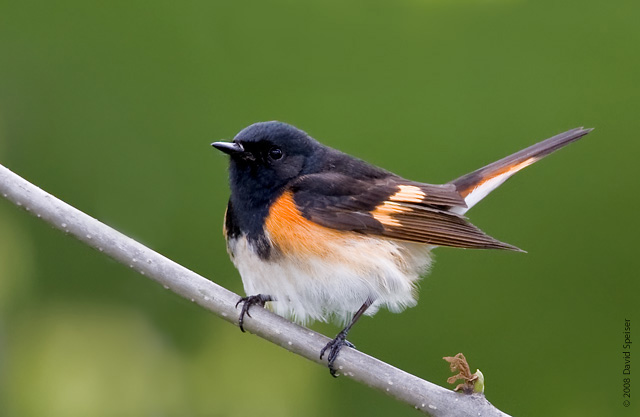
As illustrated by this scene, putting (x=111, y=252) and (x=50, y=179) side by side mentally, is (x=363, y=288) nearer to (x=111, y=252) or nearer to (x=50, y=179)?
(x=111, y=252)

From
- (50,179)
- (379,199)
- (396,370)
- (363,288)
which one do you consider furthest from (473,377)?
(50,179)

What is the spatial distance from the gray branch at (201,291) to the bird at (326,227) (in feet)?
0.45

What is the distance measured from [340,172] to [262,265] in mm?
358

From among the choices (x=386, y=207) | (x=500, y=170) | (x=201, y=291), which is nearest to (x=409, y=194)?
(x=386, y=207)

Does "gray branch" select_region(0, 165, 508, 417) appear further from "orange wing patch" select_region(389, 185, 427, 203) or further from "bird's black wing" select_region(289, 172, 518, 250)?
"orange wing patch" select_region(389, 185, 427, 203)

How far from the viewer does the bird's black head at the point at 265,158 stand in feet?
7.36

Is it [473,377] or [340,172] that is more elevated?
[340,172]

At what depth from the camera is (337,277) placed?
221 centimetres

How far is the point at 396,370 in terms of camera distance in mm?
1853

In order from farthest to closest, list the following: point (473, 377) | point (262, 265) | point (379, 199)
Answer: point (379, 199)
point (262, 265)
point (473, 377)

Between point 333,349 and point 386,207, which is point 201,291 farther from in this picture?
point 386,207

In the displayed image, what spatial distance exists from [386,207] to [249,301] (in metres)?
0.43

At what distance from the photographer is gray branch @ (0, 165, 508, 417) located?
1789mm

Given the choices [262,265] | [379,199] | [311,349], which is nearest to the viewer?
[311,349]
